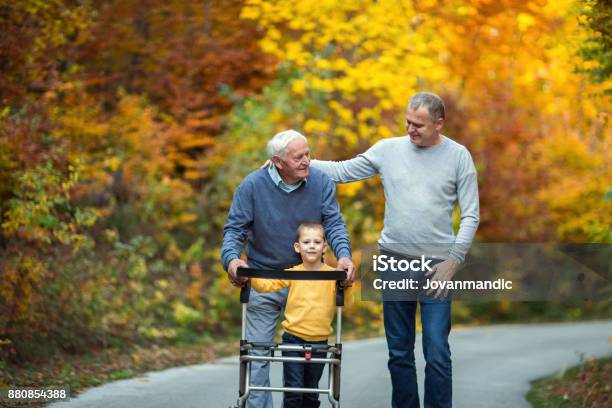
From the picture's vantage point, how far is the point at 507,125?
76.0 ft

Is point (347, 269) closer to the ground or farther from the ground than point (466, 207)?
closer to the ground

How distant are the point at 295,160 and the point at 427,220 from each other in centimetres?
100

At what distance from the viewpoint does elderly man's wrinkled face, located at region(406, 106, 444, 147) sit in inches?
281

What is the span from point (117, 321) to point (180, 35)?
21.1ft

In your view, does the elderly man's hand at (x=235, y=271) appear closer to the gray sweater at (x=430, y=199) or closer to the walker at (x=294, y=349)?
the walker at (x=294, y=349)

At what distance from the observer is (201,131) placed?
61.0 ft

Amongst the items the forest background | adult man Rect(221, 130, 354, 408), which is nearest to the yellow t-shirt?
adult man Rect(221, 130, 354, 408)

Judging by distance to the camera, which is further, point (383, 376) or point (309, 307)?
point (383, 376)

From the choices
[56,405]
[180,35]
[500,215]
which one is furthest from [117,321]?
[500,215]

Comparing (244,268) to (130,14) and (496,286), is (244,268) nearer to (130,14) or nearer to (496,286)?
(496,286)

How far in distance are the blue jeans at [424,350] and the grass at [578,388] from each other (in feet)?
9.38

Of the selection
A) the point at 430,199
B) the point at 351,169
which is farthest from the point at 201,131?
the point at 430,199

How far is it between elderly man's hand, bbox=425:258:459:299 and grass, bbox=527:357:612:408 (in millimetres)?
3059

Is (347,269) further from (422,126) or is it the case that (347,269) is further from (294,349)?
(422,126)
